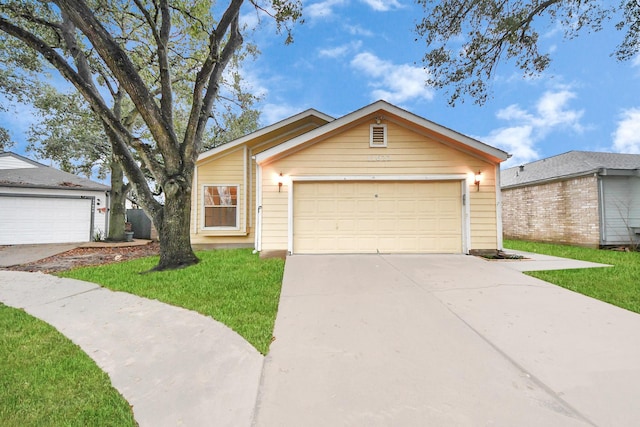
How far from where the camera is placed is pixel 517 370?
235 centimetres

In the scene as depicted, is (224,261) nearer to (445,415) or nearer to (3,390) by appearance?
(3,390)

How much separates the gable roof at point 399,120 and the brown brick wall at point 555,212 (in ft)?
19.5

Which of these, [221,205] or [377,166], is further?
[221,205]

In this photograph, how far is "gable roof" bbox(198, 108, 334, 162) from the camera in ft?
31.4

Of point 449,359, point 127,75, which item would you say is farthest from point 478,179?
point 127,75

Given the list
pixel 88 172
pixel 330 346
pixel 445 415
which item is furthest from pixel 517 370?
pixel 88 172

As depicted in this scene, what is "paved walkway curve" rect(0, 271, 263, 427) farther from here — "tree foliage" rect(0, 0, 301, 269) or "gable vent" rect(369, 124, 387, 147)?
"gable vent" rect(369, 124, 387, 147)

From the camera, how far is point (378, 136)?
7789mm

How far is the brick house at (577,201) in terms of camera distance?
32.0ft

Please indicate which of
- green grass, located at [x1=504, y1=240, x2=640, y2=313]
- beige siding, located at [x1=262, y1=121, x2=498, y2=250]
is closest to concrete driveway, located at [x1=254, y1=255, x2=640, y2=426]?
green grass, located at [x1=504, y1=240, x2=640, y2=313]

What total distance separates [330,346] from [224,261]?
495 centimetres

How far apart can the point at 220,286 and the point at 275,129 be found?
681 centimetres

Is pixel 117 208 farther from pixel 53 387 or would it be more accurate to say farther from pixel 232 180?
pixel 53 387

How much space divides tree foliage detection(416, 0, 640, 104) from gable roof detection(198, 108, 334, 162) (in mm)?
4292
